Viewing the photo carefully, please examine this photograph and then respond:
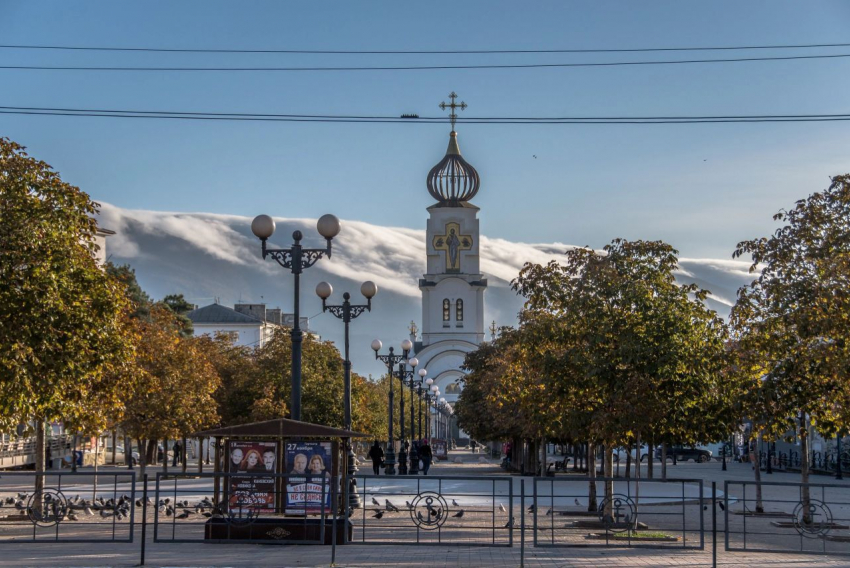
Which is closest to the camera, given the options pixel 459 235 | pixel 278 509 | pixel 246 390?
pixel 278 509

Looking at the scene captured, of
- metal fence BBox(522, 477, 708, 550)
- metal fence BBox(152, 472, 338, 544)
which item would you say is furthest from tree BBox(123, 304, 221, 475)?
metal fence BBox(152, 472, 338, 544)

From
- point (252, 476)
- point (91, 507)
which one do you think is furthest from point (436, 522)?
point (91, 507)

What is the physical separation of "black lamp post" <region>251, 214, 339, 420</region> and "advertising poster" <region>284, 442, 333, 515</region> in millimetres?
1771

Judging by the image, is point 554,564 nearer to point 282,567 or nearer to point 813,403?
point 282,567

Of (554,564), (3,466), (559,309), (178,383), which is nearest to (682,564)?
(554,564)

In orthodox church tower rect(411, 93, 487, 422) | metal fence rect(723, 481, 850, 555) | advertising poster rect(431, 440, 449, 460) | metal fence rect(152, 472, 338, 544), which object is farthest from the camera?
orthodox church tower rect(411, 93, 487, 422)

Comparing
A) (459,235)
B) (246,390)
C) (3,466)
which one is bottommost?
(3,466)

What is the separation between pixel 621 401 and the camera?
2069 cm

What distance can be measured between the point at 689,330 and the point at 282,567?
30.9 feet

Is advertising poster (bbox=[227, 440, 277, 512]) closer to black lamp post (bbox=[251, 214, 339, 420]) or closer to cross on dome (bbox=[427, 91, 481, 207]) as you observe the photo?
black lamp post (bbox=[251, 214, 339, 420])

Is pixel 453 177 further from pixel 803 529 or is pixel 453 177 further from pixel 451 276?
pixel 803 529

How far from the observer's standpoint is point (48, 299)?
17797mm

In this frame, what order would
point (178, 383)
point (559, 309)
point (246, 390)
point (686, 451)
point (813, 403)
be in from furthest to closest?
point (686, 451) → point (246, 390) → point (178, 383) → point (559, 309) → point (813, 403)

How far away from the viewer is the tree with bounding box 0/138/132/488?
17.6 meters
